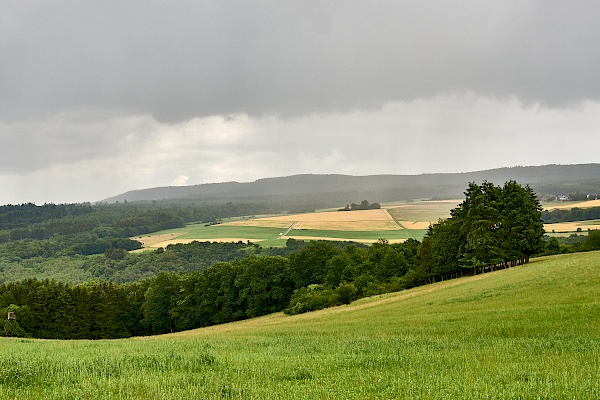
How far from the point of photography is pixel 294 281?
93.0m

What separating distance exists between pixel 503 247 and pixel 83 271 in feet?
550

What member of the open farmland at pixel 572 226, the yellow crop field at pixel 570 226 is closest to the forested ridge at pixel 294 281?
the open farmland at pixel 572 226

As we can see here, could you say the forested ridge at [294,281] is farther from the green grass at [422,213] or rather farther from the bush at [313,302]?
the green grass at [422,213]

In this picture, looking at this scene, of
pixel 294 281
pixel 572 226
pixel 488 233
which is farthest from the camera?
pixel 572 226

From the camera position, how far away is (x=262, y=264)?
93750 millimetres

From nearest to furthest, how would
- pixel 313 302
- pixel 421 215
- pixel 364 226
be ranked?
pixel 313 302 < pixel 421 215 < pixel 364 226

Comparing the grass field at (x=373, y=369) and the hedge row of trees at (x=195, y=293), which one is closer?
the grass field at (x=373, y=369)

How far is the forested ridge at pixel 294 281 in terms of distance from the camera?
222ft

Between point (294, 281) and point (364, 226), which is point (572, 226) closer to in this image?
point (364, 226)

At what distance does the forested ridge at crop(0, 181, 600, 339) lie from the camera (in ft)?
222

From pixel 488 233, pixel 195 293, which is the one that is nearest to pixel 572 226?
pixel 488 233

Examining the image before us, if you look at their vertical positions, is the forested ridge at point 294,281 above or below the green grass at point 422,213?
below

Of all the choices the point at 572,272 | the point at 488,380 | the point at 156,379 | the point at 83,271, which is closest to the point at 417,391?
the point at 488,380

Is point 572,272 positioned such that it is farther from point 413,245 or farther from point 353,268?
point 413,245
